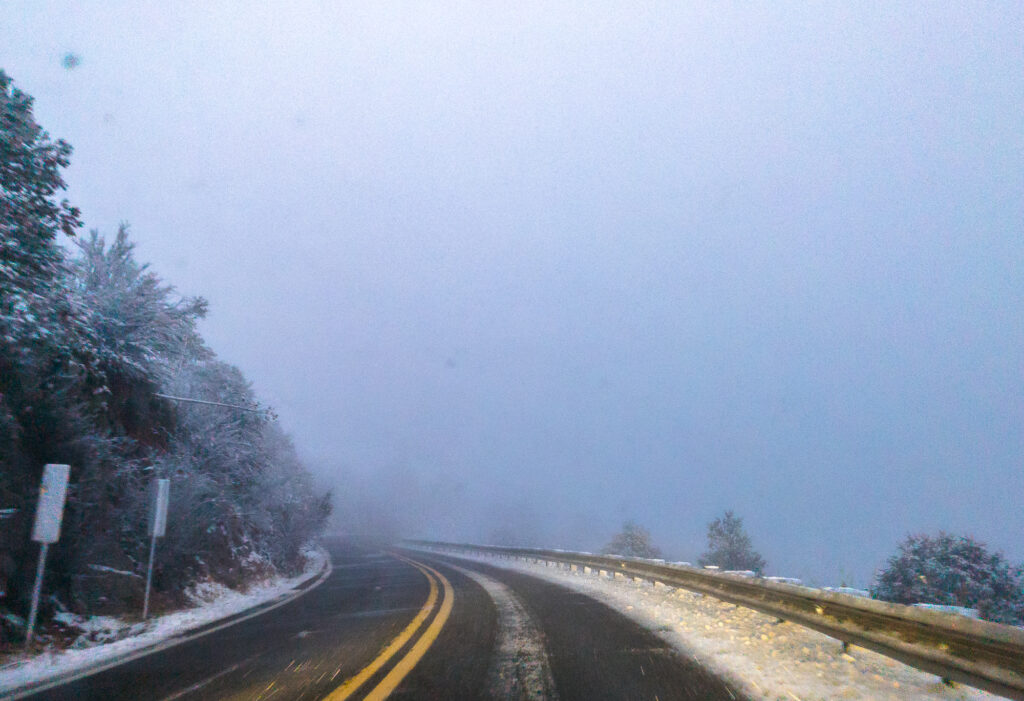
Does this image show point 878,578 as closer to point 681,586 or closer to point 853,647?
point 681,586

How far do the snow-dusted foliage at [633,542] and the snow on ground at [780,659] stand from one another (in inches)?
1759

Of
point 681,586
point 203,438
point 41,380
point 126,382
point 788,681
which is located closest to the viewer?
point 788,681

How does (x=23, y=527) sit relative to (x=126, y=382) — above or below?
below

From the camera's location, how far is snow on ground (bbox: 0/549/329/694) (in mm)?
6082

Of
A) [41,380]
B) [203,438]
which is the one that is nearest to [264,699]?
[41,380]

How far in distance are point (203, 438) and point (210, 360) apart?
20.4 ft

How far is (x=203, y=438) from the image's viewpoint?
1733 cm

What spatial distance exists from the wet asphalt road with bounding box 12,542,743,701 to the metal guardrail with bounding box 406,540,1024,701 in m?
1.70

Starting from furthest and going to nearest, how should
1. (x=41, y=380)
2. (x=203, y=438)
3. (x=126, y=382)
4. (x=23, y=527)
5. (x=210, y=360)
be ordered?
1. (x=210, y=360)
2. (x=203, y=438)
3. (x=126, y=382)
4. (x=41, y=380)
5. (x=23, y=527)

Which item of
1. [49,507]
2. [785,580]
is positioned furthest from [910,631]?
[49,507]

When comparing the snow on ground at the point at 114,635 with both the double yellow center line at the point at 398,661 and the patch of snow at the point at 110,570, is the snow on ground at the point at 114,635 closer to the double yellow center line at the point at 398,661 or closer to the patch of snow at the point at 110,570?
the patch of snow at the point at 110,570

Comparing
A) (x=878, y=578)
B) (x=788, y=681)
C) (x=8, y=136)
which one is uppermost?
(x=8, y=136)

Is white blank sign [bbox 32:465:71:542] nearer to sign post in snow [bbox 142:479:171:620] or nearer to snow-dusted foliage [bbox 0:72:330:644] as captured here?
snow-dusted foliage [bbox 0:72:330:644]

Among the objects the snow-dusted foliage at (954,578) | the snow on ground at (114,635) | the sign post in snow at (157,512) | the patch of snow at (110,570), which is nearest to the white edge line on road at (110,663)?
the snow on ground at (114,635)
